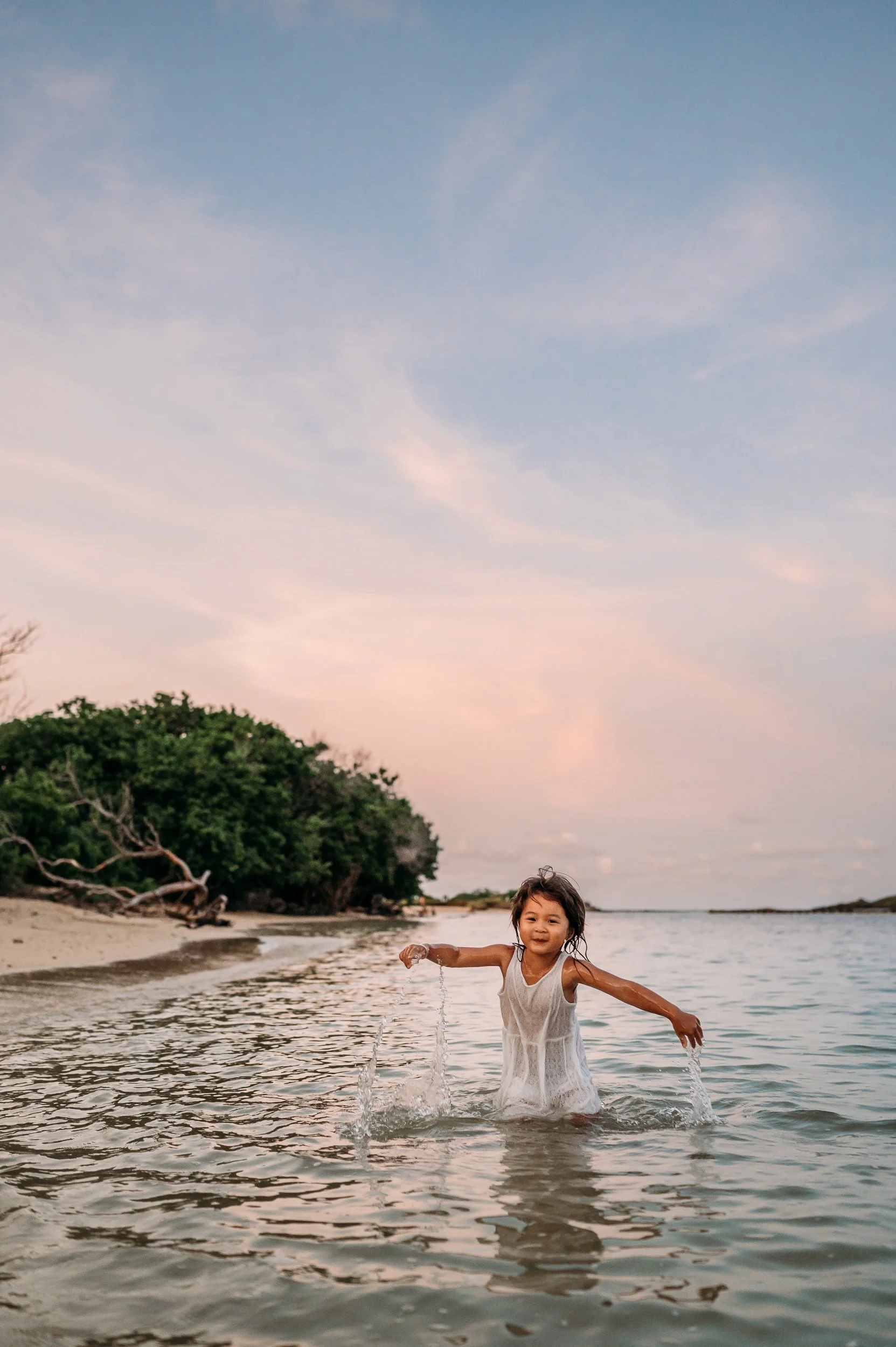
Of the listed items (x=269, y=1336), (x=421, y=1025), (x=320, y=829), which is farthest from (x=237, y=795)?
(x=269, y=1336)

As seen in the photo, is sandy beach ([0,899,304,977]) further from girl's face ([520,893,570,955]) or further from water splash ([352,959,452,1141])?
girl's face ([520,893,570,955])

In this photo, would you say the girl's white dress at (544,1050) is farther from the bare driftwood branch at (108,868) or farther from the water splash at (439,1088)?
the bare driftwood branch at (108,868)

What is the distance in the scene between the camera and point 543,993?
6129mm

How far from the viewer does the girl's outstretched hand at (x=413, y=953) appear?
19.2 ft

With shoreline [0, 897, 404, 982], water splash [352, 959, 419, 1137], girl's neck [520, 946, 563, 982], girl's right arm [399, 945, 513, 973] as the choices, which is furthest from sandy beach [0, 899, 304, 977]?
girl's neck [520, 946, 563, 982]

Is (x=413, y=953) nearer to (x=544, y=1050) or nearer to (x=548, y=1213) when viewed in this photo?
(x=544, y=1050)

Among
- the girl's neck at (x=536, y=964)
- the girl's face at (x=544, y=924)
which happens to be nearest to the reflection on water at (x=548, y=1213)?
the girl's neck at (x=536, y=964)

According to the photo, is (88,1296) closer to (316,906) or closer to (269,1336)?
(269,1336)

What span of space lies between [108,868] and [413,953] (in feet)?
121

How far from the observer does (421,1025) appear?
37.1ft

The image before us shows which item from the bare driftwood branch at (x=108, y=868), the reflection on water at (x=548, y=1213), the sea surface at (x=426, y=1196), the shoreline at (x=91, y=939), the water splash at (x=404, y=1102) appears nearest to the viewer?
the sea surface at (x=426, y=1196)

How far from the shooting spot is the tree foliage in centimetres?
3781

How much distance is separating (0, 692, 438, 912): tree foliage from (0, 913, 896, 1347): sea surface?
91.9ft

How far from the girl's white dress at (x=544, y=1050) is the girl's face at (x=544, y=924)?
6.9 inches
